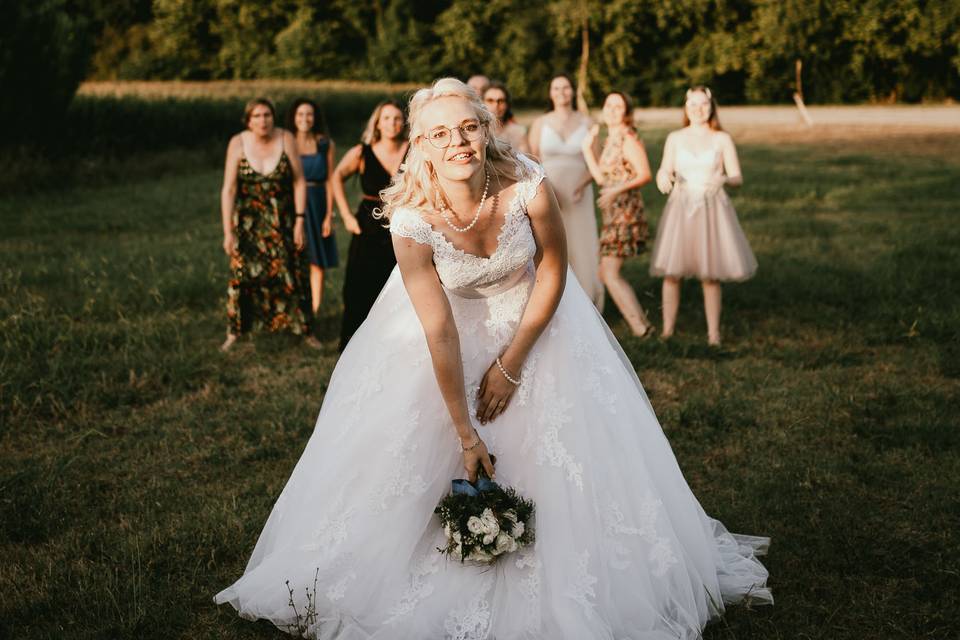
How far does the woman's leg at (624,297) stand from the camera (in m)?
7.90

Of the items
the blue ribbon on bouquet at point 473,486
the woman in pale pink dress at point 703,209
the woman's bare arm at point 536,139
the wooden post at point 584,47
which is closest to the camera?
the blue ribbon on bouquet at point 473,486

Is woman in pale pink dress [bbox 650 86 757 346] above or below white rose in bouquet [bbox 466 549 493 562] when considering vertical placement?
above

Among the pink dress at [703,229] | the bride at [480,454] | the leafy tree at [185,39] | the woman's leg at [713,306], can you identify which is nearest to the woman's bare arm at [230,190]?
the pink dress at [703,229]

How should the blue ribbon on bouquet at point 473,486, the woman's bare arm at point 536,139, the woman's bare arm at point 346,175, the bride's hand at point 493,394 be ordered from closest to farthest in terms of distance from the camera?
the blue ribbon on bouquet at point 473,486
the bride's hand at point 493,394
the woman's bare arm at point 346,175
the woman's bare arm at point 536,139

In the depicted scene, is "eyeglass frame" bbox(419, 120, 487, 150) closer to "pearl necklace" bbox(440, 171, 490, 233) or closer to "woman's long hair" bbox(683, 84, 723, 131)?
"pearl necklace" bbox(440, 171, 490, 233)

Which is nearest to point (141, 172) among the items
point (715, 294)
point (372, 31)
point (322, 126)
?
point (322, 126)

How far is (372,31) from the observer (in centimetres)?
6388

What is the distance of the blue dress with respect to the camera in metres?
8.91

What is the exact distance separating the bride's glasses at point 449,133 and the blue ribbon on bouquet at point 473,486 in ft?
4.19

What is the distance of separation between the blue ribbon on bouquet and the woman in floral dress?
4.60 metres

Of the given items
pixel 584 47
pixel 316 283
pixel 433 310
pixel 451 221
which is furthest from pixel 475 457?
pixel 584 47

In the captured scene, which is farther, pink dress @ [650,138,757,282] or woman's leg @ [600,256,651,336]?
woman's leg @ [600,256,651,336]

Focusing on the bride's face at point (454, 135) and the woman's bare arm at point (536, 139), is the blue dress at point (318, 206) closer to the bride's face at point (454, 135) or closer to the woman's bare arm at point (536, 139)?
the woman's bare arm at point (536, 139)

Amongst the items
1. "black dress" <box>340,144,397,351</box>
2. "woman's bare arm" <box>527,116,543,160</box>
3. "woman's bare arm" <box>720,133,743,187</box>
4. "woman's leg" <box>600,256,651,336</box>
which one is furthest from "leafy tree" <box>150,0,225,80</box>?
"woman's bare arm" <box>720,133,743,187</box>
